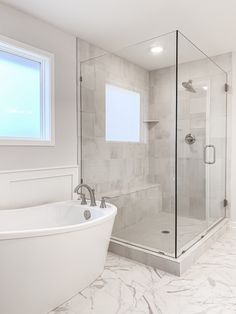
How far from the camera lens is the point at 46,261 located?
1568 millimetres

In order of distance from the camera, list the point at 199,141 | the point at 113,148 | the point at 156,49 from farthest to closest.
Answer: the point at 113,148, the point at 199,141, the point at 156,49

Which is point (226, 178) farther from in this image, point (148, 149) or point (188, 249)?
point (188, 249)

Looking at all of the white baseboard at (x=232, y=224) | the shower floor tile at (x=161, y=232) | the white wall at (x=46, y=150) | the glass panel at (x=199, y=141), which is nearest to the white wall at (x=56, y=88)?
the white wall at (x=46, y=150)

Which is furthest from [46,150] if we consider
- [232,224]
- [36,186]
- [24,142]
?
[232,224]

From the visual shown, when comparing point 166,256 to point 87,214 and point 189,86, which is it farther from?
point 189,86

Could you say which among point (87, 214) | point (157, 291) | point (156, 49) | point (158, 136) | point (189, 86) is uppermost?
point (156, 49)

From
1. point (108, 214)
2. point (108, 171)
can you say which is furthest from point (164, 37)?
point (108, 214)

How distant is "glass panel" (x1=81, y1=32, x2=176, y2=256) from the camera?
289 centimetres

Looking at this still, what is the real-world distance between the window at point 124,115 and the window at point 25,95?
3.14 feet

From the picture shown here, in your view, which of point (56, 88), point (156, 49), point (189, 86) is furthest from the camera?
point (189, 86)

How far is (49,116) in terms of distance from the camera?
260 cm

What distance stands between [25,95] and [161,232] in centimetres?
210

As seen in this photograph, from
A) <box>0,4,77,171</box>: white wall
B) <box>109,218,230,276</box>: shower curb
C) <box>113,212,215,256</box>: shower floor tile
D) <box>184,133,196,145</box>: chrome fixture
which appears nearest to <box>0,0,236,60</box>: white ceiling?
<box>0,4,77,171</box>: white wall

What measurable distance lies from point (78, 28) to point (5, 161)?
5.36 ft
